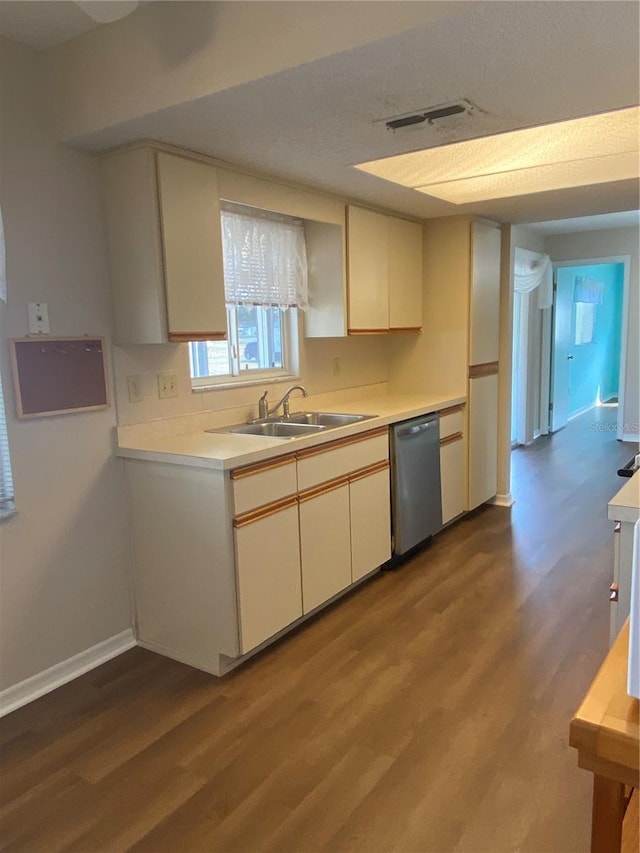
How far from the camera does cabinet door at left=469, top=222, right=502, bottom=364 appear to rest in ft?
13.5

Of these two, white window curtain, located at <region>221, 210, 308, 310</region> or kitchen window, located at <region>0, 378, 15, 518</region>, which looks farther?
white window curtain, located at <region>221, 210, 308, 310</region>

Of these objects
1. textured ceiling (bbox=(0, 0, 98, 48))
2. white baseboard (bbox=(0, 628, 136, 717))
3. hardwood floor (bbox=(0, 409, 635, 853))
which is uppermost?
textured ceiling (bbox=(0, 0, 98, 48))

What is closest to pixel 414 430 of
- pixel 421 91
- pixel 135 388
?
pixel 135 388

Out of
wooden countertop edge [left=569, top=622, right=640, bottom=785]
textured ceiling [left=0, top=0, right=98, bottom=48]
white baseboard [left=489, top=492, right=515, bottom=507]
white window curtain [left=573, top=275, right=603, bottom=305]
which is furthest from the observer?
white window curtain [left=573, top=275, right=603, bottom=305]

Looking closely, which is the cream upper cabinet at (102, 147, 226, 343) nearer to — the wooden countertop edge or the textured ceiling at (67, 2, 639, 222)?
the textured ceiling at (67, 2, 639, 222)

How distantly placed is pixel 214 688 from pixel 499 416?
3.15 m

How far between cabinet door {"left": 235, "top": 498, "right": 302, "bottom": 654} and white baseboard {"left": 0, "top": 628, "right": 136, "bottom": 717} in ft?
2.13

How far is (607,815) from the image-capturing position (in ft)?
3.08

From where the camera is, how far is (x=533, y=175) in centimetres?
345

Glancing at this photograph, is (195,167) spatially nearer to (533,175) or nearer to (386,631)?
(533,175)

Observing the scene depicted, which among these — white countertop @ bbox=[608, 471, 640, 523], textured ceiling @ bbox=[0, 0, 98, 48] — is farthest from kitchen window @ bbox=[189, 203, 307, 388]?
white countertop @ bbox=[608, 471, 640, 523]

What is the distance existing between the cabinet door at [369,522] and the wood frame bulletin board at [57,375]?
1351 millimetres

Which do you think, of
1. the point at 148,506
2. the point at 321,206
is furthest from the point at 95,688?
the point at 321,206

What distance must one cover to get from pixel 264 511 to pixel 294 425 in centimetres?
82
